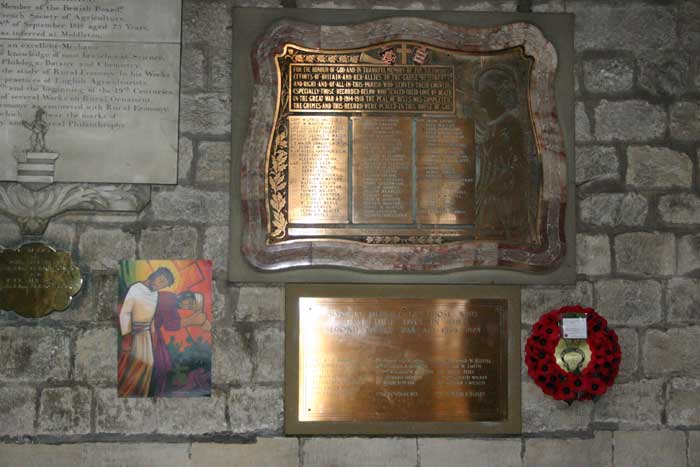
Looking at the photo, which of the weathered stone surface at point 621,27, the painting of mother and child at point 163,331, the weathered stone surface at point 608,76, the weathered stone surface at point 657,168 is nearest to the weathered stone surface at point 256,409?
the painting of mother and child at point 163,331

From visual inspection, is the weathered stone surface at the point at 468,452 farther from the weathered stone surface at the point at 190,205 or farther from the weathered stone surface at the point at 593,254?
the weathered stone surface at the point at 190,205

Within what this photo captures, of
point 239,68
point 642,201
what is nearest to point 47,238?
point 239,68

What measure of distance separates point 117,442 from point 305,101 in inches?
74.1

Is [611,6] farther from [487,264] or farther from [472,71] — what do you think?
[487,264]

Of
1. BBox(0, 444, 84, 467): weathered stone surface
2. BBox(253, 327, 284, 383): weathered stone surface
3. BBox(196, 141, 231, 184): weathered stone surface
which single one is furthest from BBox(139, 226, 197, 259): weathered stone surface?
BBox(0, 444, 84, 467): weathered stone surface

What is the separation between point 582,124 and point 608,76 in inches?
11.1

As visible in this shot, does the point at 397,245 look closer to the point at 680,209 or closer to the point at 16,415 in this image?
the point at 680,209

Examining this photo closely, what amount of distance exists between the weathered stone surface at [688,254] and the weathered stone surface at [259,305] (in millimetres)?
1997

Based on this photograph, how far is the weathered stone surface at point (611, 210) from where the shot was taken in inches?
137

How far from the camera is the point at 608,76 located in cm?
352

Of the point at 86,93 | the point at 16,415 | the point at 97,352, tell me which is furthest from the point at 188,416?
the point at 86,93

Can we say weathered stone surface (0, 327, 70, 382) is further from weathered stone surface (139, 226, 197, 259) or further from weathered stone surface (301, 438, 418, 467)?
weathered stone surface (301, 438, 418, 467)

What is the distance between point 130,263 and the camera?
338 cm

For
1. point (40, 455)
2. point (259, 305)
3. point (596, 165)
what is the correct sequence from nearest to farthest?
point (40, 455) < point (259, 305) < point (596, 165)
